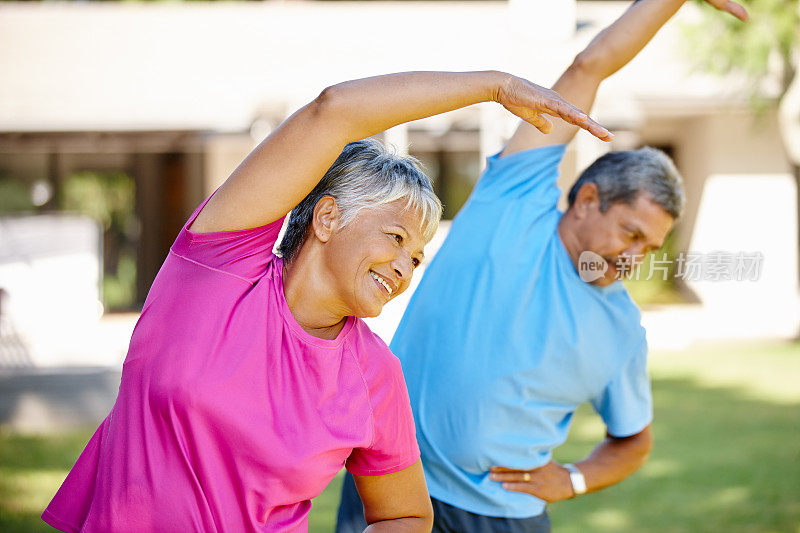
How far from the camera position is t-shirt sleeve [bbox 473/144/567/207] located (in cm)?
259

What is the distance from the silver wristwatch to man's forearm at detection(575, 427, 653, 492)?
2 centimetres

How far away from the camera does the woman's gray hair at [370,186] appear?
173 cm

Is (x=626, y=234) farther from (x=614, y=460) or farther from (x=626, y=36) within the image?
(x=614, y=460)

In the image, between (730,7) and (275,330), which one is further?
(730,7)

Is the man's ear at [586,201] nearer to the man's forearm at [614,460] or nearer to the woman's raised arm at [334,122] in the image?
the man's forearm at [614,460]

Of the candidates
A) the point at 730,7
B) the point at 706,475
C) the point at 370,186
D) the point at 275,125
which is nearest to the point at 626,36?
the point at 730,7

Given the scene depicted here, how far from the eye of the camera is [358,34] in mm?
15898

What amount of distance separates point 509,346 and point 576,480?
0.57m

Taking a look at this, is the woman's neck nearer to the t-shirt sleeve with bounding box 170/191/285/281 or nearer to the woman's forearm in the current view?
the t-shirt sleeve with bounding box 170/191/285/281

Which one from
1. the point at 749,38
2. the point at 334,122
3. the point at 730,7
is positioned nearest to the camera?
the point at 334,122

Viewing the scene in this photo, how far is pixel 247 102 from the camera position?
14992 millimetres

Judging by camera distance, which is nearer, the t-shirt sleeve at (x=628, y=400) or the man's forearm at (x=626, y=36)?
the man's forearm at (x=626, y=36)

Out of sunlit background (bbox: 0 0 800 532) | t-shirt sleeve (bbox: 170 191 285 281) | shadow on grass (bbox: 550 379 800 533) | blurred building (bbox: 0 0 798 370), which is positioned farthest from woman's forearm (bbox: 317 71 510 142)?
blurred building (bbox: 0 0 798 370)

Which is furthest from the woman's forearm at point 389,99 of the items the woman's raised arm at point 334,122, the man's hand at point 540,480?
the man's hand at point 540,480
